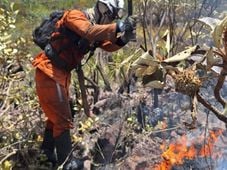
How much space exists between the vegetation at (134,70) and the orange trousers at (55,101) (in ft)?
0.48

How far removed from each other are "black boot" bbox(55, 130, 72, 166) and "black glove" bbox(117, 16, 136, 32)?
88 centimetres

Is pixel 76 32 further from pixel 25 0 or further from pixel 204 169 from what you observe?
pixel 25 0

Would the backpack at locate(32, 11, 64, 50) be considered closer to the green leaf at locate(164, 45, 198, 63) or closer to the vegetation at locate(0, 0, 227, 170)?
the vegetation at locate(0, 0, 227, 170)

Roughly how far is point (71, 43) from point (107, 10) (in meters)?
0.32

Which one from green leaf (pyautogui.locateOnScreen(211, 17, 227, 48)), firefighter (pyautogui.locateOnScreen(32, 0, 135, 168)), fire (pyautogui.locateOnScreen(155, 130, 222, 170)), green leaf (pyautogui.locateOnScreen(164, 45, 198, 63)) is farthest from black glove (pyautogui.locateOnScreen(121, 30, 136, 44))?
Answer: green leaf (pyautogui.locateOnScreen(211, 17, 227, 48))

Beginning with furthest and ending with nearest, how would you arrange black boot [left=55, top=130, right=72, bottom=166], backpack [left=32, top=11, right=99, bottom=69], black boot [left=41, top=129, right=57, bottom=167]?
black boot [left=41, top=129, right=57, bottom=167], black boot [left=55, top=130, right=72, bottom=166], backpack [left=32, top=11, right=99, bottom=69]

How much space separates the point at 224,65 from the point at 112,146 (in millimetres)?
2189

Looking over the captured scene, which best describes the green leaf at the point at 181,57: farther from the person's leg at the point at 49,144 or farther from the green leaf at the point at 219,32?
the person's leg at the point at 49,144

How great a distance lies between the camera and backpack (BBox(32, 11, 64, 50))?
3.29 m

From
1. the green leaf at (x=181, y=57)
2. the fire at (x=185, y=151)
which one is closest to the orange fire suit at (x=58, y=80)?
the fire at (x=185, y=151)

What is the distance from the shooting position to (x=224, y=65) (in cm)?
140

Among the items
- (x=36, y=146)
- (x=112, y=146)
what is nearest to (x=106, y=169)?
(x=112, y=146)

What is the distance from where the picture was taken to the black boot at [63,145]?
3.39 metres

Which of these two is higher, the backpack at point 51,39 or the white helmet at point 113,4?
the white helmet at point 113,4
